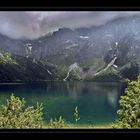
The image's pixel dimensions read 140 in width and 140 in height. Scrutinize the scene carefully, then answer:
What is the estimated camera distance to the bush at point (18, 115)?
3.04 metres

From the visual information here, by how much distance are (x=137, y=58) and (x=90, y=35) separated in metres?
0.54

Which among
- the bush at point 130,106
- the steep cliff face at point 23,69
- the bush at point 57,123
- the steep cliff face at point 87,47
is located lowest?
the bush at point 57,123

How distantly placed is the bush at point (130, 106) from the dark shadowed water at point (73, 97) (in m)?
0.07

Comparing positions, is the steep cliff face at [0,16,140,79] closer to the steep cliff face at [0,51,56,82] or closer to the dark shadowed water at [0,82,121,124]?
the steep cliff face at [0,51,56,82]

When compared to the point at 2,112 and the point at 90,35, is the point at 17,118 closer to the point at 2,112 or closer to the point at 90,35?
the point at 2,112

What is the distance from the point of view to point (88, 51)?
123 inches

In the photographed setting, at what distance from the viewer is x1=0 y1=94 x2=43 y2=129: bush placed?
304 centimetres

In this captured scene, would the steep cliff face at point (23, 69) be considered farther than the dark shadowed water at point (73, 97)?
Yes

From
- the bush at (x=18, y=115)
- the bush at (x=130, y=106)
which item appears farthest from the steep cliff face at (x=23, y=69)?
the bush at (x=130, y=106)

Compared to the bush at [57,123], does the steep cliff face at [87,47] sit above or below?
above

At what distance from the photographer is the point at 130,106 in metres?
3.10

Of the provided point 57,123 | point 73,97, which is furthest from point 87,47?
point 57,123

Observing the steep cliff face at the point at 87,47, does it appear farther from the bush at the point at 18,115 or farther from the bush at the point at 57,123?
the bush at the point at 57,123
